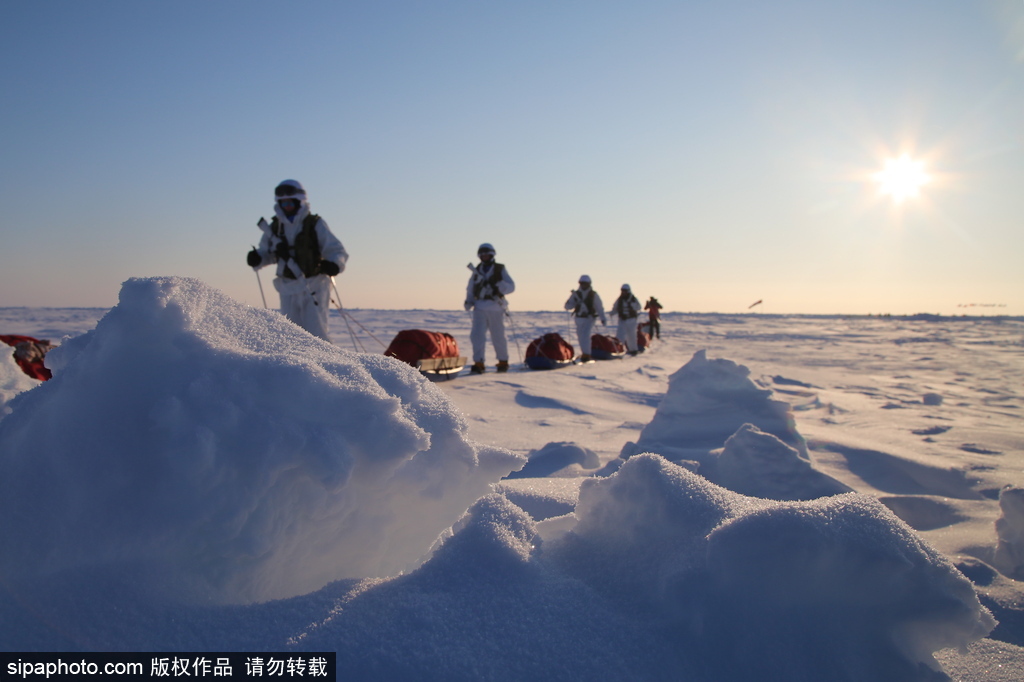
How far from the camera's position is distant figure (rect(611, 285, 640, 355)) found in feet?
50.8

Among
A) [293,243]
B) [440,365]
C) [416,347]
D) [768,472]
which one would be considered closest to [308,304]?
[293,243]

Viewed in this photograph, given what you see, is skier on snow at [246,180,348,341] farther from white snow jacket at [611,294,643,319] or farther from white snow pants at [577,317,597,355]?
white snow jacket at [611,294,643,319]


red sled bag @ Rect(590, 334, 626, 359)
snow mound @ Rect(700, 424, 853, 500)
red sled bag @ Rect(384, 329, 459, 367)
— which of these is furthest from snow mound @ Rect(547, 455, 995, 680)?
red sled bag @ Rect(590, 334, 626, 359)

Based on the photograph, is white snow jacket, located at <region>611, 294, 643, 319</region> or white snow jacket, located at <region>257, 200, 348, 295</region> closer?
white snow jacket, located at <region>257, 200, 348, 295</region>

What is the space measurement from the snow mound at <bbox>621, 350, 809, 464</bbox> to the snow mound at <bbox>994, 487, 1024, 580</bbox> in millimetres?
1287

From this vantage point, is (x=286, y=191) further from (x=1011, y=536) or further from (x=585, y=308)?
(x=585, y=308)

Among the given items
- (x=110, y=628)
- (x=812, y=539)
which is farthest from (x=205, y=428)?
(x=812, y=539)

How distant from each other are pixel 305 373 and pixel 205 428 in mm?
192

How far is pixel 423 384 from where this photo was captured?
126 cm

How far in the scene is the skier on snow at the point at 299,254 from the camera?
5.34 m

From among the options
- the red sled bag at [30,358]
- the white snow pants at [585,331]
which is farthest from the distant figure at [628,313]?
the red sled bag at [30,358]

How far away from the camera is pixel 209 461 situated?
35.0 inches

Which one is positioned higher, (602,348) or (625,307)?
(625,307)

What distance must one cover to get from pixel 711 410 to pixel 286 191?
447 cm
